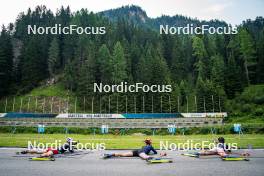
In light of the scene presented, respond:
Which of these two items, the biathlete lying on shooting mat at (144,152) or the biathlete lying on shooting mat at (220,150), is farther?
the biathlete lying on shooting mat at (220,150)

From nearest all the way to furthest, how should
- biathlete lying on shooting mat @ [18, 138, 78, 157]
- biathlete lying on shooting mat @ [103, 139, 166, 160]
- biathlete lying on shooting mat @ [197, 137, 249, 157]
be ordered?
1. biathlete lying on shooting mat @ [103, 139, 166, 160]
2. biathlete lying on shooting mat @ [197, 137, 249, 157]
3. biathlete lying on shooting mat @ [18, 138, 78, 157]

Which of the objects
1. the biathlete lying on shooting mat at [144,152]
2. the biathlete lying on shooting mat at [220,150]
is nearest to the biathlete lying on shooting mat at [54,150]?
the biathlete lying on shooting mat at [144,152]

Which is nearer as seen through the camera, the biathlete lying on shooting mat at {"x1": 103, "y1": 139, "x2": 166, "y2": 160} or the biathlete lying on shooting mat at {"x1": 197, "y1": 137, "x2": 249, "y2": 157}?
the biathlete lying on shooting mat at {"x1": 103, "y1": 139, "x2": 166, "y2": 160}

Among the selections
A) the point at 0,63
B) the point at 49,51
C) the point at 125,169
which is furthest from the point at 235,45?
the point at 125,169

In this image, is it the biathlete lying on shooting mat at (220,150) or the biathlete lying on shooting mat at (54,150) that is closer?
the biathlete lying on shooting mat at (220,150)

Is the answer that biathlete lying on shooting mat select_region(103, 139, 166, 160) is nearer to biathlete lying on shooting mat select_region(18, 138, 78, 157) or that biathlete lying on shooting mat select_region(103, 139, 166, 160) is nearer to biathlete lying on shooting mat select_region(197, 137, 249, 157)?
biathlete lying on shooting mat select_region(197, 137, 249, 157)

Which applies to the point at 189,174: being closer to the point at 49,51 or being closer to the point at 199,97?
the point at 199,97

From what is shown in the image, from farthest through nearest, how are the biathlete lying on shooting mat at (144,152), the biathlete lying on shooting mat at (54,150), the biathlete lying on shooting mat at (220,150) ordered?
the biathlete lying on shooting mat at (54,150) < the biathlete lying on shooting mat at (220,150) < the biathlete lying on shooting mat at (144,152)

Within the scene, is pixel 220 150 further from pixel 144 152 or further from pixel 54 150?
pixel 54 150

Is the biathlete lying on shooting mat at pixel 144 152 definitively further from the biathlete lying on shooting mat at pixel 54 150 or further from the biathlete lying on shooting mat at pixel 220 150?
the biathlete lying on shooting mat at pixel 54 150

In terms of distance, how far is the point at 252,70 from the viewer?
101 meters

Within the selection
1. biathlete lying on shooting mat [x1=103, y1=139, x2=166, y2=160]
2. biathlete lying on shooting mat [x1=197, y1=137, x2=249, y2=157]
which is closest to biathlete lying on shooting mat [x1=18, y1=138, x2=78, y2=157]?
biathlete lying on shooting mat [x1=103, y1=139, x2=166, y2=160]

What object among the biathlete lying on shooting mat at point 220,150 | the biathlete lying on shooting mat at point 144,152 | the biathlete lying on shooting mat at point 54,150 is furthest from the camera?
the biathlete lying on shooting mat at point 54,150

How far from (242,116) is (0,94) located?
7680 cm
